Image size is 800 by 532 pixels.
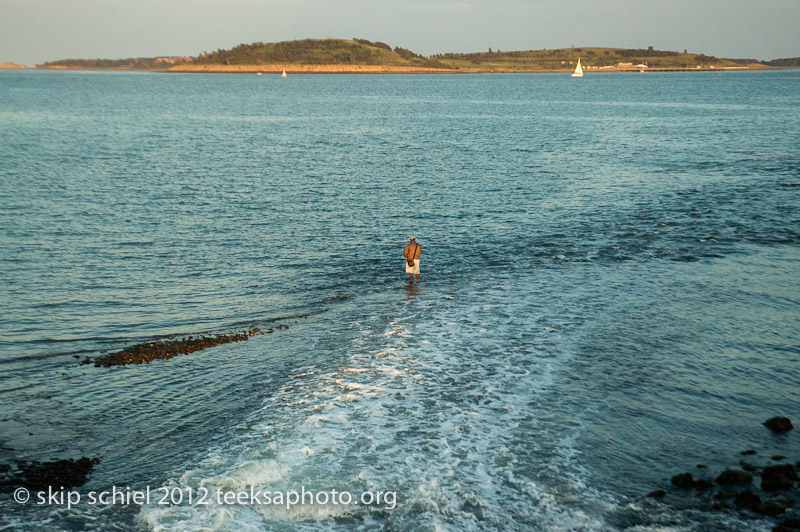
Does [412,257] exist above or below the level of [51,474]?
above

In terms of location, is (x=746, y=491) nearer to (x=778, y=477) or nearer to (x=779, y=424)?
(x=778, y=477)

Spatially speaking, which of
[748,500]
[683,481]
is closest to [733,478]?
[748,500]

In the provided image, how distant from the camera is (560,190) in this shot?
44.6 m

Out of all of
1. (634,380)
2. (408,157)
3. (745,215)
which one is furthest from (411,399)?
(408,157)

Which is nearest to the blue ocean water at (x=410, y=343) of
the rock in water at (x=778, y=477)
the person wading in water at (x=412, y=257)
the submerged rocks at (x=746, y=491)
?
the submerged rocks at (x=746, y=491)

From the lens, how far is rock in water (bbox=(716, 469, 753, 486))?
12.1m

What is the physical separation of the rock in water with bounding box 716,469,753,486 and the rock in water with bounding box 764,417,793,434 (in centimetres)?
234

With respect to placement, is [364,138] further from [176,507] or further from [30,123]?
[176,507]

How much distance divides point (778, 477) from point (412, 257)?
49.0 ft

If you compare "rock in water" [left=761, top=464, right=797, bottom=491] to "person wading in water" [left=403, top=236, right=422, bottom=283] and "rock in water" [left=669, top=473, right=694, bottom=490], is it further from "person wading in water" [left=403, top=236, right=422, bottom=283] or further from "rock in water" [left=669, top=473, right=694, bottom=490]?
"person wading in water" [left=403, top=236, right=422, bottom=283]

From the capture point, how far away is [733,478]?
480 inches

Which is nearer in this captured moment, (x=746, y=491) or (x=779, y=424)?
(x=746, y=491)

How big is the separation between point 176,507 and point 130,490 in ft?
3.83

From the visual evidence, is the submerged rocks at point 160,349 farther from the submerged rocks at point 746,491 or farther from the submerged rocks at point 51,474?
the submerged rocks at point 746,491
